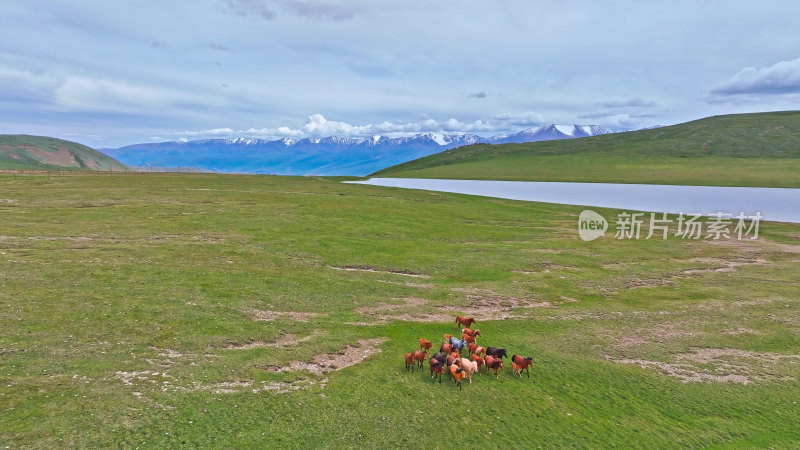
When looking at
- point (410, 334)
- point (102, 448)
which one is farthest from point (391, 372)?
point (102, 448)

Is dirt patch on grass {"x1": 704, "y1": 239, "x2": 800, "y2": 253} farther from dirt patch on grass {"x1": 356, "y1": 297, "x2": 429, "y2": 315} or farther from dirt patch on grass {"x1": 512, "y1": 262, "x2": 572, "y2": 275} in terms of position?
dirt patch on grass {"x1": 356, "y1": 297, "x2": 429, "y2": 315}

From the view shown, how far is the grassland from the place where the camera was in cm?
1452

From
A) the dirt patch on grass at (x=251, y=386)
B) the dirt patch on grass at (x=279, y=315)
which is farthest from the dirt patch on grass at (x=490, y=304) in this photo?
the dirt patch on grass at (x=251, y=386)

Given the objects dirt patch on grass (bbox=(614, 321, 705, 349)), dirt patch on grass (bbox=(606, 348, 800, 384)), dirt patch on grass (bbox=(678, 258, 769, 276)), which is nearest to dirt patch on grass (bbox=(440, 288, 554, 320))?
dirt patch on grass (bbox=(614, 321, 705, 349))

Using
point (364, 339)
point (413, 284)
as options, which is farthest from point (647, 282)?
point (364, 339)

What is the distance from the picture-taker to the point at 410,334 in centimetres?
2350

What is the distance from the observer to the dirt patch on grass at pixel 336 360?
18.4 m

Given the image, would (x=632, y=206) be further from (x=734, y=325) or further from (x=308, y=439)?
(x=308, y=439)

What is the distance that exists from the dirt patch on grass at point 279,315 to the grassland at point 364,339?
0.59 feet

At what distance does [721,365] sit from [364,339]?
18.9 m

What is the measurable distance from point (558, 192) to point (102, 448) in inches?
5654

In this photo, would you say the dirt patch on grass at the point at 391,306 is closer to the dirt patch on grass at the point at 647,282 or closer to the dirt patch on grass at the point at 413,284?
the dirt patch on grass at the point at 413,284

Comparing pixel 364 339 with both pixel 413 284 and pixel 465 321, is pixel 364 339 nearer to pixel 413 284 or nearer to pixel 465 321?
pixel 465 321

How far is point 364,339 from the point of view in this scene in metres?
22.3
